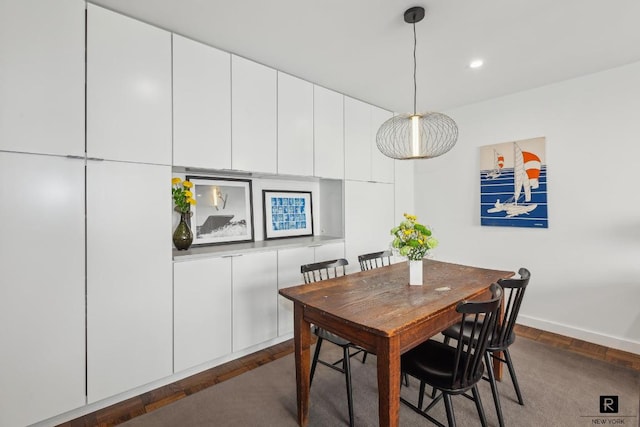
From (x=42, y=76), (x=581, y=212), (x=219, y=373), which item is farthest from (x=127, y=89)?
(x=581, y=212)

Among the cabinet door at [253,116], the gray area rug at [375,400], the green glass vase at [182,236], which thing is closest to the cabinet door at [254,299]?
the gray area rug at [375,400]

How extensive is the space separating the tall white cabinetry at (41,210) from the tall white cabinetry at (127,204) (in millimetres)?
77

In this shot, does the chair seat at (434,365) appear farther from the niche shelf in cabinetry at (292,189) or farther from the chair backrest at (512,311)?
the niche shelf in cabinetry at (292,189)

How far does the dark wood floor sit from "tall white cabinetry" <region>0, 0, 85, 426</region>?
208 mm

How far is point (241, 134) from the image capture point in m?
2.66

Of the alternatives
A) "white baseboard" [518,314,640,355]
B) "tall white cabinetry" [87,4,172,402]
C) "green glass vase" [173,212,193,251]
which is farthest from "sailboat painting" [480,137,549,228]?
"tall white cabinetry" [87,4,172,402]

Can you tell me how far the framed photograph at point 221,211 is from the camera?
2.83m

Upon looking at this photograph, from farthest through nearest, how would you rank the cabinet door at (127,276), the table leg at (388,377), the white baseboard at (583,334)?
1. the white baseboard at (583,334)
2. the cabinet door at (127,276)
3. the table leg at (388,377)

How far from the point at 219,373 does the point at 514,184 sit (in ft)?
11.8

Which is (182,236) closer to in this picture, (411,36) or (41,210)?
(41,210)

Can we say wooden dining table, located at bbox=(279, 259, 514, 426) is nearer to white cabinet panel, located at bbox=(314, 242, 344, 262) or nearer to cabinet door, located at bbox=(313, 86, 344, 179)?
white cabinet panel, located at bbox=(314, 242, 344, 262)

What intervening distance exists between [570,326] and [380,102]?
3.21 meters

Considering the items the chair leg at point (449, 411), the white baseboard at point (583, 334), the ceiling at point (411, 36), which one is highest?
the ceiling at point (411, 36)

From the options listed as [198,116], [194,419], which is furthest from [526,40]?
[194,419]
